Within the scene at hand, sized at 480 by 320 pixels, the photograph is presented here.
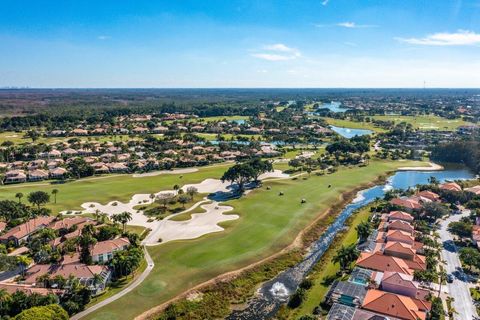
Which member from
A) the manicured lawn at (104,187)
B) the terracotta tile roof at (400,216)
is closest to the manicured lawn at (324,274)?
the terracotta tile roof at (400,216)

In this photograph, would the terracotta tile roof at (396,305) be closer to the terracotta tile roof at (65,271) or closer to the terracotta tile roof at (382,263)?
the terracotta tile roof at (382,263)

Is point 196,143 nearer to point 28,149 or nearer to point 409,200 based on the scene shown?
point 28,149

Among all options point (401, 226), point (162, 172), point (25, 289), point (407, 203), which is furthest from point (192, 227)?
point (162, 172)

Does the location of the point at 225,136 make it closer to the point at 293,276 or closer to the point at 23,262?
the point at 293,276

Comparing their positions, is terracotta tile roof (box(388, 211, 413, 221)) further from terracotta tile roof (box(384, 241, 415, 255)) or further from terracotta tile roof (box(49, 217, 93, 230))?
terracotta tile roof (box(49, 217, 93, 230))

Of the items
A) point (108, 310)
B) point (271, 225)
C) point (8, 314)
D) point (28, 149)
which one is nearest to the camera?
point (8, 314)

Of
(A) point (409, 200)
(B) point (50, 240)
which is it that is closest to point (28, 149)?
(B) point (50, 240)
